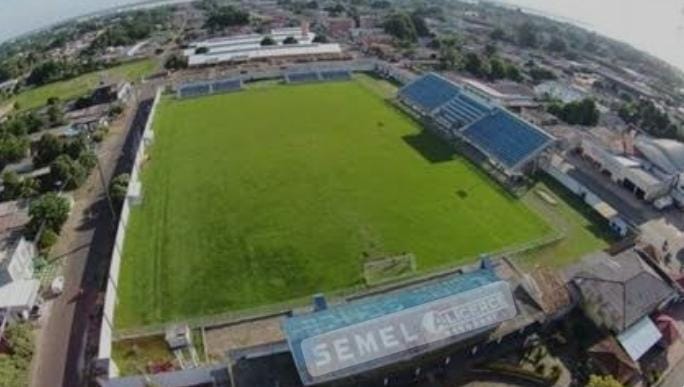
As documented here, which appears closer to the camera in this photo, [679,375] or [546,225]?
[679,375]

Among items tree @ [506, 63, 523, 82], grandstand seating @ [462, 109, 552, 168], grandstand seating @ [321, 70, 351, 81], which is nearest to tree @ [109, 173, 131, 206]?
grandstand seating @ [462, 109, 552, 168]

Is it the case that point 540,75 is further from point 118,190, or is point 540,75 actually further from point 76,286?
point 76,286

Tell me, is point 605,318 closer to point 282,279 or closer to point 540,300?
point 540,300

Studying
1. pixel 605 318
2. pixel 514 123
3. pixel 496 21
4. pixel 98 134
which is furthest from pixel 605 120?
pixel 496 21

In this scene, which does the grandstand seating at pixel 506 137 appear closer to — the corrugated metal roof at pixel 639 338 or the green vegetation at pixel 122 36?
the corrugated metal roof at pixel 639 338

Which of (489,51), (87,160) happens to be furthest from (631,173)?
(489,51)

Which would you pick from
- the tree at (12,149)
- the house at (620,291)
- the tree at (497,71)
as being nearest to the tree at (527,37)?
the tree at (497,71)
